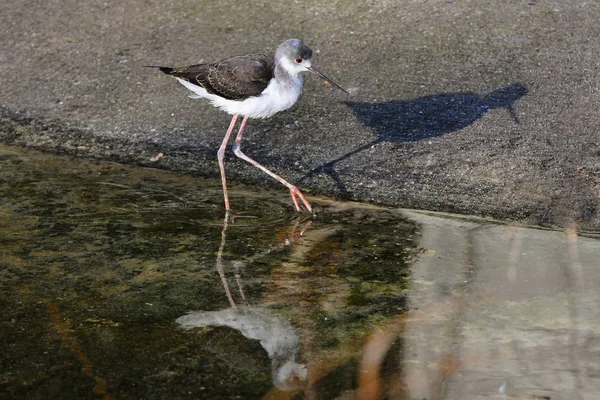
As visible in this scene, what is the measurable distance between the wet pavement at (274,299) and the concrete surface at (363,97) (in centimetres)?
41

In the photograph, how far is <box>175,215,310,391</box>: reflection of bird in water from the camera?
378 cm

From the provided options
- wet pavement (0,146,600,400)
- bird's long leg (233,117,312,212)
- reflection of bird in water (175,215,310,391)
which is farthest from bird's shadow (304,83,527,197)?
reflection of bird in water (175,215,310,391)

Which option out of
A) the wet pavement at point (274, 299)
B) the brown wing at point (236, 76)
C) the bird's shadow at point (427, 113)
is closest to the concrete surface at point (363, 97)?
the bird's shadow at point (427, 113)

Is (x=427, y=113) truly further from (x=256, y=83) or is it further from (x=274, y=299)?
(x=274, y=299)

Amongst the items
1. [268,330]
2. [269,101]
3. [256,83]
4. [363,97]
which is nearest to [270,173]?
[269,101]

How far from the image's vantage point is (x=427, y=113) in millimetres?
6699

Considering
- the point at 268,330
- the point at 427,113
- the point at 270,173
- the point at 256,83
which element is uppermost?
the point at 256,83

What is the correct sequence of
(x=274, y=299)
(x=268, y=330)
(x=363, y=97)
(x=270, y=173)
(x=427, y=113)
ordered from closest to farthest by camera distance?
(x=268, y=330) < (x=274, y=299) < (x=270, y=173) < (x=427, y=113) < (x=363, y=97)

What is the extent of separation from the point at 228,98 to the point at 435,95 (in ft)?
5.90

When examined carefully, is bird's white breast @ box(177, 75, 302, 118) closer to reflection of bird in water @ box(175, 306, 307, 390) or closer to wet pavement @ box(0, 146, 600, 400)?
wet pavement @ box(0, 146, 600, 400)

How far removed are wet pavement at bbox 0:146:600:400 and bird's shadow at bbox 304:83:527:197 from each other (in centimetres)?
105

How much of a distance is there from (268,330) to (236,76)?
87.4 inches

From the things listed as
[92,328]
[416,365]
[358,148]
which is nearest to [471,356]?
[416,365]

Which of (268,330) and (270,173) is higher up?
(270,173)
